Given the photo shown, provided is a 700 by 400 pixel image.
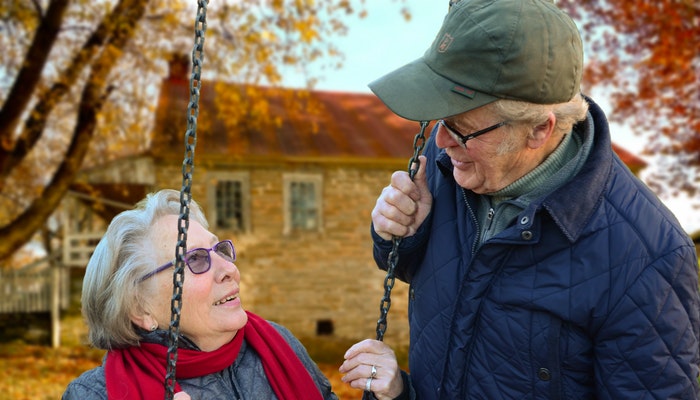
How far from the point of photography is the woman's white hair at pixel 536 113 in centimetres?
176

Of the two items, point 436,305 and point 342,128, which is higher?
point 342,128

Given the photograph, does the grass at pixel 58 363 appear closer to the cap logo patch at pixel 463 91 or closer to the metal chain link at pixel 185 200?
the metal chain link at pixel 185 200

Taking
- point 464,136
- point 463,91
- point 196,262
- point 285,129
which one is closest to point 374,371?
point 196,262

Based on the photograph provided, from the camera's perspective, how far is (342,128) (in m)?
15.7

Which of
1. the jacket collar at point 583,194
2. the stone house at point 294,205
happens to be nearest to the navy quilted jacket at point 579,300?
the jacket collar at point 583,194

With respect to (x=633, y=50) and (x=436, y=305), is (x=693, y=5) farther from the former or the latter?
(x=436, y=305)

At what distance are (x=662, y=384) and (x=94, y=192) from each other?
1267cm

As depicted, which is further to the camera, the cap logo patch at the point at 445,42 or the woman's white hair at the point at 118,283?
the woman's white hair at the point at 118,283

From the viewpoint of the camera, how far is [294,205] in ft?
47.5

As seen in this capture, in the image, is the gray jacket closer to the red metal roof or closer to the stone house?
the red metal roof

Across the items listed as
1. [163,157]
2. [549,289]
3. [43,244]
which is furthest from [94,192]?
[549,289]

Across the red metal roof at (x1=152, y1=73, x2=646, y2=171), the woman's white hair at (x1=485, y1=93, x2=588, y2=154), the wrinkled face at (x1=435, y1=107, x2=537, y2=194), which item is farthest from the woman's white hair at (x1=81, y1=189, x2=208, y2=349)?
the red metal roof at (x1=152, y1=73, x2=646, y2=171)

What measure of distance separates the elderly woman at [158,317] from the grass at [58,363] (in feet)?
30.5

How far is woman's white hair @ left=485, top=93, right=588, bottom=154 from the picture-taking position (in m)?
1.76
